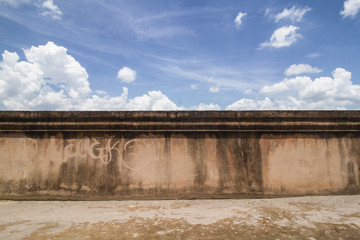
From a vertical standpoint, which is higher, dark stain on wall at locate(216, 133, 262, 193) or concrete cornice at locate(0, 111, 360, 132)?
concrete cornice at locate(0, 111, 360, 132)

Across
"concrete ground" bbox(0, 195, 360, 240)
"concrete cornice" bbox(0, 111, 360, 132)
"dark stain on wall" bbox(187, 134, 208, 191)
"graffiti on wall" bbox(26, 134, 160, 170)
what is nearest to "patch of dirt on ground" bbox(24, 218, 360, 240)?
"concrete ground" bbox(0, 195, 360, 240)

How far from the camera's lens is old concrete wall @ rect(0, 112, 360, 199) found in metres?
3.04

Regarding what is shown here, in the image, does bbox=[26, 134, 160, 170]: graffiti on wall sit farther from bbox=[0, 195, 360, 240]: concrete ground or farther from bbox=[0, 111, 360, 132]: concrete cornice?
bbox=[0, 195, 360, 240]: concrete ground

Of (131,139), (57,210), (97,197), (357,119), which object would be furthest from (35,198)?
(357,119)

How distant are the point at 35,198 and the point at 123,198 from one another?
122 centimetres

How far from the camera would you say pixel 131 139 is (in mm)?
3094

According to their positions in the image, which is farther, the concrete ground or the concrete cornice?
the concrete cornice

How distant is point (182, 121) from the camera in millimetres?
3055

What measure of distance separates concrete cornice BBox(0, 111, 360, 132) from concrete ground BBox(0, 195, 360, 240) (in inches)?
37.7

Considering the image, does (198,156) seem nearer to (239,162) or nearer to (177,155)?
(177,155)

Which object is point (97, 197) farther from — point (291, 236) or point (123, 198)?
point (291, 236)

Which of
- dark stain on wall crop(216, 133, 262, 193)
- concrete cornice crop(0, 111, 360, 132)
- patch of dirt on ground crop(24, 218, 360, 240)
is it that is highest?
concrete cornice crop(0, 111, 360, 132)

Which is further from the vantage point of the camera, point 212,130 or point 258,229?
point 212,130

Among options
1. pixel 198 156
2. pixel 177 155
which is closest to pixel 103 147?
pixel 177 155
